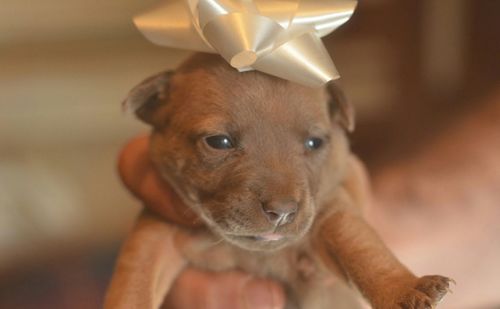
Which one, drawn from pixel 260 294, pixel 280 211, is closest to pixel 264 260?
pixel 260 294

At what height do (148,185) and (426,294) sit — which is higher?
(426,294)

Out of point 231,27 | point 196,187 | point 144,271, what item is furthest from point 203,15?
point 144,271

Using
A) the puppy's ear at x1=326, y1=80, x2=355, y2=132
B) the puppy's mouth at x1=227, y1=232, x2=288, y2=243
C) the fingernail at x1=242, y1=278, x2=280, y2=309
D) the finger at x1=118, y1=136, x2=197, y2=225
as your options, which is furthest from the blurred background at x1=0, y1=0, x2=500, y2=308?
the puppy's mouth at x1=227, y1=232, x2=288, y2=243

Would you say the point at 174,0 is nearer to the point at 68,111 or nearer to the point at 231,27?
the point at 231,27

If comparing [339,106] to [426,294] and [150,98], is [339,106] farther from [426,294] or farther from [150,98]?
[426,294]

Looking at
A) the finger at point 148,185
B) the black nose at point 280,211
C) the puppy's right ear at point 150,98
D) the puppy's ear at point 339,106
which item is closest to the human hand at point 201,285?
the finger at point 148,185

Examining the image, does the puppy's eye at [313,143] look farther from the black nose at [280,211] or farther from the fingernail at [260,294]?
the fingernail at [260,294]

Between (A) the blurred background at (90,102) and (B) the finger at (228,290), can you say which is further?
(A) the blurred background at (90,102)
